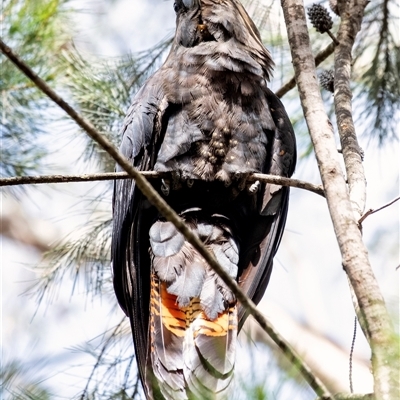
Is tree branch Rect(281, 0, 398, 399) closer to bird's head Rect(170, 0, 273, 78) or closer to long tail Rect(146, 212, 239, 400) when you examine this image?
bird's head Rect(170, 0, 273, 78)

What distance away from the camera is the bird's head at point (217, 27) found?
3246mm

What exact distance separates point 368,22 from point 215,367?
2072 mm

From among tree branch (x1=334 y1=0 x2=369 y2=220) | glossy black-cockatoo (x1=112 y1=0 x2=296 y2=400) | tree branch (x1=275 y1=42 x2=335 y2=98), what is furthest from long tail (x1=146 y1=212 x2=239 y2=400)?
tree branch (x1=275 y1=42 x2=335 y2=98)

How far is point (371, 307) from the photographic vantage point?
1.66 metres

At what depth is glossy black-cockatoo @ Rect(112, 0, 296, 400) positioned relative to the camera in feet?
9.57

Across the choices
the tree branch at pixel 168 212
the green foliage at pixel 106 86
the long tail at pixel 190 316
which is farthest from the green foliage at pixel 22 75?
the tree branch at pixel 168 212

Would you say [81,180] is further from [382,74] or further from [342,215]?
[382,74]

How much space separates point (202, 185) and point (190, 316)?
1.73 ft

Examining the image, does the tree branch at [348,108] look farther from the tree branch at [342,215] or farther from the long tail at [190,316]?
the long tail at [190,316]

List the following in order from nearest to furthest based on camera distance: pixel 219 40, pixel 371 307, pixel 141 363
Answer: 1. pixel 371 307
2. pixel 141 363
3. pixel 219 40

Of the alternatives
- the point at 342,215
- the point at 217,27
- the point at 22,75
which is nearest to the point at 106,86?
the point at 22,75

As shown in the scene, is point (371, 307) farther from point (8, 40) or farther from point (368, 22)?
point (8, 40)

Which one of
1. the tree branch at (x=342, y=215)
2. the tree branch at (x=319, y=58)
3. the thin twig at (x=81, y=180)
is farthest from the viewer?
the tree branch at (x=319, y=58)

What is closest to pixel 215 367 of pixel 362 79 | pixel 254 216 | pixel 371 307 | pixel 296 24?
pixel 254 216
